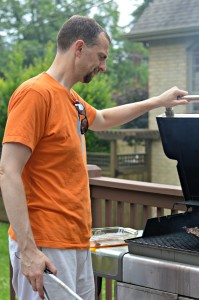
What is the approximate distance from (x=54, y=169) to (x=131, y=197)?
51.2 inches

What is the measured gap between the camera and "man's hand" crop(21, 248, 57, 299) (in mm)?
2258

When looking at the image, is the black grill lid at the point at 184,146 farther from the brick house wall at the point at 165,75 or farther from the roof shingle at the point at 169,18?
the brick house wall at the point at 165,75

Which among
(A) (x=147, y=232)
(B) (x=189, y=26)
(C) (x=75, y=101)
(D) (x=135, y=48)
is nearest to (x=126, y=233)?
(A) (x=147, y=232)

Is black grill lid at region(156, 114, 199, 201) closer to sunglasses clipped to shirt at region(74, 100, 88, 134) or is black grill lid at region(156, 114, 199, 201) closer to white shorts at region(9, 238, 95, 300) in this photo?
sunglasses clipped to shirt at region(74, 100, 88, 134)

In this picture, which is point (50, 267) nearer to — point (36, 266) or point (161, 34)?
point (36, 266)

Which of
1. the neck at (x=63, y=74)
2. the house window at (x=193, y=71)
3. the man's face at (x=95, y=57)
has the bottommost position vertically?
the neck at (x=63, y=74)

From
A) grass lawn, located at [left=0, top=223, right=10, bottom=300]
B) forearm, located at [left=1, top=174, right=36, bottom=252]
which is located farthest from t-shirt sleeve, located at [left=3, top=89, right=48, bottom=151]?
grass lawn, located at [left=0, top=223, right=10, bottom=300]

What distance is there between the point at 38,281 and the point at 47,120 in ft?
1.96

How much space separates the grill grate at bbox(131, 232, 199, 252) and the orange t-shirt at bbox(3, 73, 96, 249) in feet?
0.86

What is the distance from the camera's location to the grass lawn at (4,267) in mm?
6139

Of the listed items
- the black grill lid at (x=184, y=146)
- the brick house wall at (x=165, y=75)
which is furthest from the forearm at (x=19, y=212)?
the brick house wall at (x=165, y=75)

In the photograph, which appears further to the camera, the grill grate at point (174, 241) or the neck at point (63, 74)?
the neck at point (63, 74)

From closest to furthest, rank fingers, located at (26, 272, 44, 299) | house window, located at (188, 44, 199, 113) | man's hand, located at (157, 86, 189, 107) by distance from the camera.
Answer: fingers, located at (26, 272, 44, 299) → man's hand, located at (157, 86, 189, 107) → house window, located at (188, 44, 199, 113)

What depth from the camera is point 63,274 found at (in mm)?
2443
